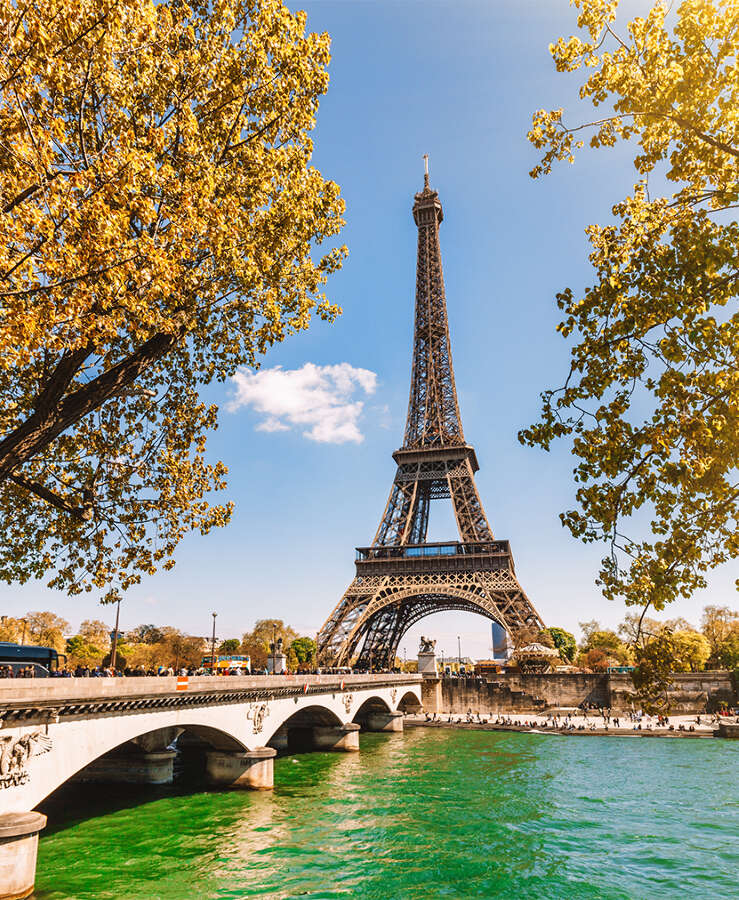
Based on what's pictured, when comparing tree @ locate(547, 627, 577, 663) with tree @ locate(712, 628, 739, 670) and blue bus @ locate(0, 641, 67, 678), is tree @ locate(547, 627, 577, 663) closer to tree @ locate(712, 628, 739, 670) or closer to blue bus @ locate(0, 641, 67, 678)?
tree @ locate(712, 628, 739, 670)

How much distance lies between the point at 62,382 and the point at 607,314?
861 cm

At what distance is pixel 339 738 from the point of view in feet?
122

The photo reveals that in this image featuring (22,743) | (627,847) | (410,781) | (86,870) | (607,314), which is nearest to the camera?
(607,314)

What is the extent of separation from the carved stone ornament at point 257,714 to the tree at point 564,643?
7144 centimetres

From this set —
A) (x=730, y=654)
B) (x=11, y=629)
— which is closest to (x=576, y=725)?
(x=730, y=654)

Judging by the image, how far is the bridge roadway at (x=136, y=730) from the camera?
12.4 m

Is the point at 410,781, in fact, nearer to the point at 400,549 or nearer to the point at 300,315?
the point at 300,315

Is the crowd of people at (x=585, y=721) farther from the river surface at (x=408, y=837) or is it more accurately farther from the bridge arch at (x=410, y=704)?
the river surface at (x=408, y=837)

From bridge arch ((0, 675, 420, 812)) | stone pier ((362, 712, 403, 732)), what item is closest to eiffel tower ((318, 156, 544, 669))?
stone pier ((362, 712, 403, 732))

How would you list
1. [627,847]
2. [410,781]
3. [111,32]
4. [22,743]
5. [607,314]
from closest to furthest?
[607,314] → [111,32] → [22,743] → [627,847] → [410,781]

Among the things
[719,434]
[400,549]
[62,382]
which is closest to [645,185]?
[719,434]

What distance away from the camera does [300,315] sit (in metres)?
15.0

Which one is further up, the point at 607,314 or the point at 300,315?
the point at 300,315

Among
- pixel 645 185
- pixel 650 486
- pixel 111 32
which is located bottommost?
pixel 650 486
